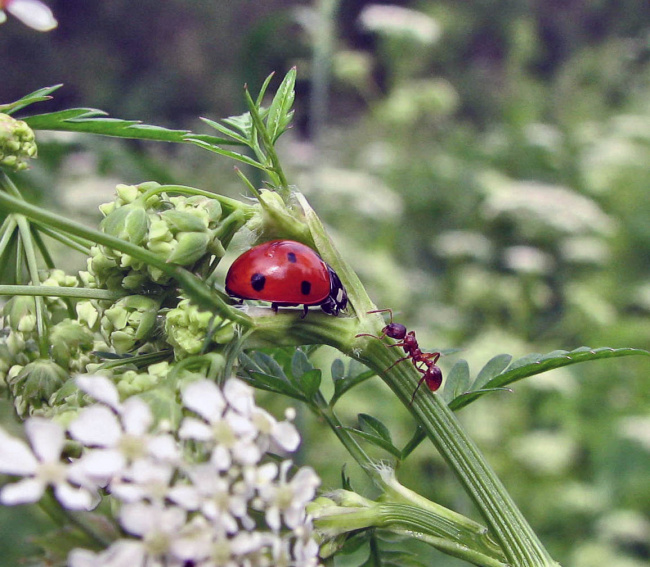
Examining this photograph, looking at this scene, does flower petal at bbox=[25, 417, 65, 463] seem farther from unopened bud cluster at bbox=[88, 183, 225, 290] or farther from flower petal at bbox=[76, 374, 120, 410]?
unopened bud cluster at bbox=[88, 183, 225, 290]

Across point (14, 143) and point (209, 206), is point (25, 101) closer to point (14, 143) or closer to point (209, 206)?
point (14, 143)

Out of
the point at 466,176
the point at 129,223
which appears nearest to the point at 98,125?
the point at 129,223

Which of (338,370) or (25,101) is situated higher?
(25,101)

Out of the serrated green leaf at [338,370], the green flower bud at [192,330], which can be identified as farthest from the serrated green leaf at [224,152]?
the serrated green leaf at [338,370]

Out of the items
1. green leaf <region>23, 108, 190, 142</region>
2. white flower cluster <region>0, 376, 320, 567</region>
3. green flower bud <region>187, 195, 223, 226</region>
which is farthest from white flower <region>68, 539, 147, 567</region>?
green leaf <region>23, 108, 190, 142</region>

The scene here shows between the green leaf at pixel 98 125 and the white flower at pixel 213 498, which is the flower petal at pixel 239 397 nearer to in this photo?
the white flower at pixel 213 498

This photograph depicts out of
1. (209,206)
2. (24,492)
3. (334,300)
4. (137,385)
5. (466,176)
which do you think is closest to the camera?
(24,492)

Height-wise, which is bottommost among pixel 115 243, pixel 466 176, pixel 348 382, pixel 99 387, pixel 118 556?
pixel 118 556
